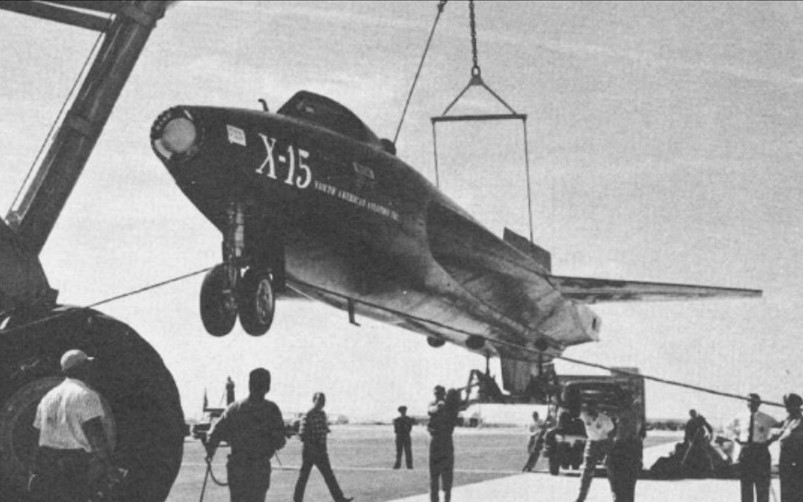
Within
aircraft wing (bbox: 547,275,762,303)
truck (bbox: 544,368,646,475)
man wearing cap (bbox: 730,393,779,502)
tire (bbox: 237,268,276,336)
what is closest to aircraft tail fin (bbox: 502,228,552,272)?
aircraft wing (bbox: 547,275,762,303)

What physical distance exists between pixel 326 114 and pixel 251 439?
456cm

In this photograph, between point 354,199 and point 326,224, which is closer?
point 326,224

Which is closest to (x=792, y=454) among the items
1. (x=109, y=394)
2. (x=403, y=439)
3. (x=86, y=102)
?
(x=109, y=394)

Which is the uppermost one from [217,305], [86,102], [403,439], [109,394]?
[86,102]

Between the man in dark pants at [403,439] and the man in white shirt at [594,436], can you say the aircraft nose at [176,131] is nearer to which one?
the man in white shirt at [594,436]

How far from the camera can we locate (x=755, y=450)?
11500mm

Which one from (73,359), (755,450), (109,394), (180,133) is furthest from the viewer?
(755,450)

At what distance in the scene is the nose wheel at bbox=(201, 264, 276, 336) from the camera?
9.16 metres

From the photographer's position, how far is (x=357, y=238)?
10.8m

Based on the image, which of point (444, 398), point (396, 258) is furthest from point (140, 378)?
point (444, 398)

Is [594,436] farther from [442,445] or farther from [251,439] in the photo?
[251,439]

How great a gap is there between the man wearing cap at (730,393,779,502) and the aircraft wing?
16.1 feet

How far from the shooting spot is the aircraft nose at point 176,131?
8.62 metres

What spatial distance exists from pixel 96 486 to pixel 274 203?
3880mm
